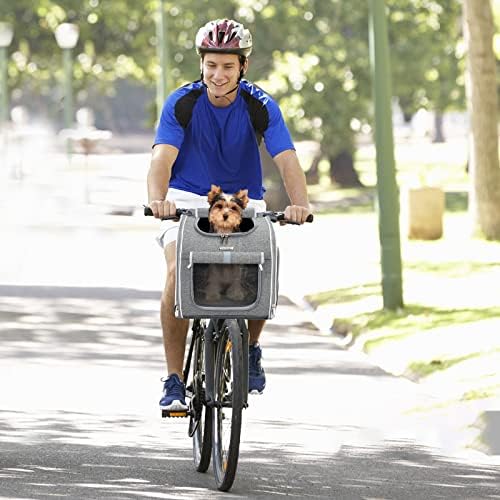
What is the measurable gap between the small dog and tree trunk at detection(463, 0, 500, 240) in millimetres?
19209

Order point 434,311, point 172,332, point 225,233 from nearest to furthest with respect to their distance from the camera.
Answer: point 225,233, point 172,332, point 434,311

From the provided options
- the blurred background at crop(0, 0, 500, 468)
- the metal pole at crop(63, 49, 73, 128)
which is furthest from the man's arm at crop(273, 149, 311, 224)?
the metal pole at crop(63, 49, 73, 128)

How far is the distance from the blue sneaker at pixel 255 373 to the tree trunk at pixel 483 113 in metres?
18.7

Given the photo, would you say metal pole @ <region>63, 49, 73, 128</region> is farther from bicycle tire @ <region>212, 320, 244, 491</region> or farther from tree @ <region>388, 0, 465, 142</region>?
bicycle tire @ <region>212, 320, 244, 491</region>

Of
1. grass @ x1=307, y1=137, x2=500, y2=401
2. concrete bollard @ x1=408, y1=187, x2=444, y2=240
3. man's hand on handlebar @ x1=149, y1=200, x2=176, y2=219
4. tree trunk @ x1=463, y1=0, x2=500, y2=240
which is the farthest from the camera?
→ concrete bollard @ x1=408, y1=187, x2=444, y2=240

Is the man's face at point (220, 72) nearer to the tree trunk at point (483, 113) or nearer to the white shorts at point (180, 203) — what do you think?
the white shorts at point (180, 203)

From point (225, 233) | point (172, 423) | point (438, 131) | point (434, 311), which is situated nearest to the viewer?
point (225, 233)

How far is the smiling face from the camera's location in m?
8.79

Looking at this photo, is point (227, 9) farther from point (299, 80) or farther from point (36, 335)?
point (36, 335)

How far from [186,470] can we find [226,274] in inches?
44.2

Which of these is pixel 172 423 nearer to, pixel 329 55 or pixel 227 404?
pixel 227 404

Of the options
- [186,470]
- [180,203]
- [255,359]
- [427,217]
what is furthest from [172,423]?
[427,217]

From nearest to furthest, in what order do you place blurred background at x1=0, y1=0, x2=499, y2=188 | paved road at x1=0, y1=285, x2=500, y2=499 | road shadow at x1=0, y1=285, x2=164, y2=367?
paved road at x1=0, y1=285, x2=500, y2=499 < road shadow at x1=0, y1=285, x2=164, y2=367 < blurred background at x1=0, y1=0, x2=499, y2=188

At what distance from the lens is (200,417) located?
9.05 meters
